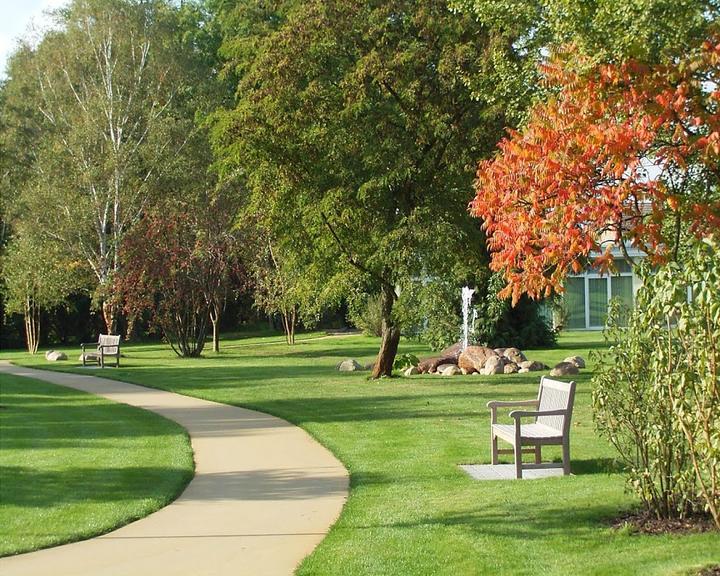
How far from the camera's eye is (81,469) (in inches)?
428

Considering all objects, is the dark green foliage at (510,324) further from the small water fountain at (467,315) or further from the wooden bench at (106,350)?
the wooden bench at (106,350)

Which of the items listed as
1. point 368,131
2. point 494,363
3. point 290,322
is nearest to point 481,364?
point 494,363

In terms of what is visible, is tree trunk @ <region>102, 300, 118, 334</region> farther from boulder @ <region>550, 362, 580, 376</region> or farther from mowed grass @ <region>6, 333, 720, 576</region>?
boulder @ <region>550, 362, 580, 376</region>

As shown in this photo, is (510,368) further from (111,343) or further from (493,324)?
(111,343)

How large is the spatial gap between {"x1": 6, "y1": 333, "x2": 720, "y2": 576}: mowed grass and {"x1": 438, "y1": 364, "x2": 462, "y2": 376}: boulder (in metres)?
4.17

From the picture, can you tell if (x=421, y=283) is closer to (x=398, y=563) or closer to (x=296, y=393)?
(x=296, y=393)

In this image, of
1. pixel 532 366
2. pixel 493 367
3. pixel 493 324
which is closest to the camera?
pixel 493 367

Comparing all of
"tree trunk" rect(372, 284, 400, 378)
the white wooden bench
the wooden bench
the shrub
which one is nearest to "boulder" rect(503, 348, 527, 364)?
"tree trunk" rect(372, 284, 400, 378)

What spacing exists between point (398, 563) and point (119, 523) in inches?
108

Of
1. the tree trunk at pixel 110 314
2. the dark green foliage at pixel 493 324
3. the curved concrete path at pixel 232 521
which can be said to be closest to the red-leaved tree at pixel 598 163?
the curved concrete path at pixel 232 521

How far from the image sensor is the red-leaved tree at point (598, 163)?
1131 cm

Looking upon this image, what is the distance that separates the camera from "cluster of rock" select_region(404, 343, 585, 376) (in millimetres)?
23938

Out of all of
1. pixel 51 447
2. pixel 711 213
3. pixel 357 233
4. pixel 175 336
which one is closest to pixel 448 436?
pixel 711 213

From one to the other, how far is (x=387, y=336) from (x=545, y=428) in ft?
40.3
